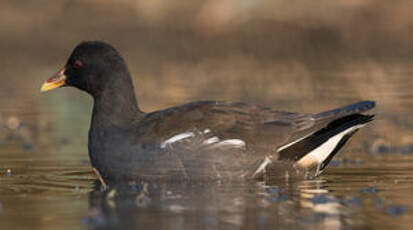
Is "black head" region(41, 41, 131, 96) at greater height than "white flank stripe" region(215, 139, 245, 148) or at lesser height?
greater

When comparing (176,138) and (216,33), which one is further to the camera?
(216,33)

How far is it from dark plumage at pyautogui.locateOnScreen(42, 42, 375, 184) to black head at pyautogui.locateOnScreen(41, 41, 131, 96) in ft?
1.39

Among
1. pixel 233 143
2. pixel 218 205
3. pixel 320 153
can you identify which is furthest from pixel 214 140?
pixel 218 205

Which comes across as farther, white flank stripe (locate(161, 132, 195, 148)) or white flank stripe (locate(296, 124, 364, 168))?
white flank stripe (locate(296, 124, 364, 168))

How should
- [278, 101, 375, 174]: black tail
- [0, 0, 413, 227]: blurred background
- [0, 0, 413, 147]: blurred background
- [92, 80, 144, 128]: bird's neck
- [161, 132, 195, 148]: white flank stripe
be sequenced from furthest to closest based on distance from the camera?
[0, 0, 413, 147]: blurred background → [0, 0, 413, 227]: blurred background → [92, 80, 144, 128]: bird's neck → [278, 101, 375, 174]: black tail → [161, 132, 195, 148]: white flank stripe

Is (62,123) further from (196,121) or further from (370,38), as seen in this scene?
(370,38)

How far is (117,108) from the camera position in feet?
33.5

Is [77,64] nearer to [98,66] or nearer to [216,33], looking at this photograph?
[98,66]

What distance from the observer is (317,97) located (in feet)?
58.8


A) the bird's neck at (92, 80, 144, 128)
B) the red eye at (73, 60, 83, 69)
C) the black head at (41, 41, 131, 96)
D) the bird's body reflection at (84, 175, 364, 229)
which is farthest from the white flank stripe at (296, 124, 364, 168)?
the red eye at (73, 60, 83, 69)

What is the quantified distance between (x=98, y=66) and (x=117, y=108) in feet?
1.70

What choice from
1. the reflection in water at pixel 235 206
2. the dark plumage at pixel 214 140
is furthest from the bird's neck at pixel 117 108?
the reflection in water at pixel 235 206

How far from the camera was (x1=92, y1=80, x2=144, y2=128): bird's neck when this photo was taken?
398 inches

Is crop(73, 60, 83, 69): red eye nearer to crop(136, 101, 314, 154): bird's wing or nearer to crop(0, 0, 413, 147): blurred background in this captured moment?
crop(136, 101, 314, 154): bird's wing
